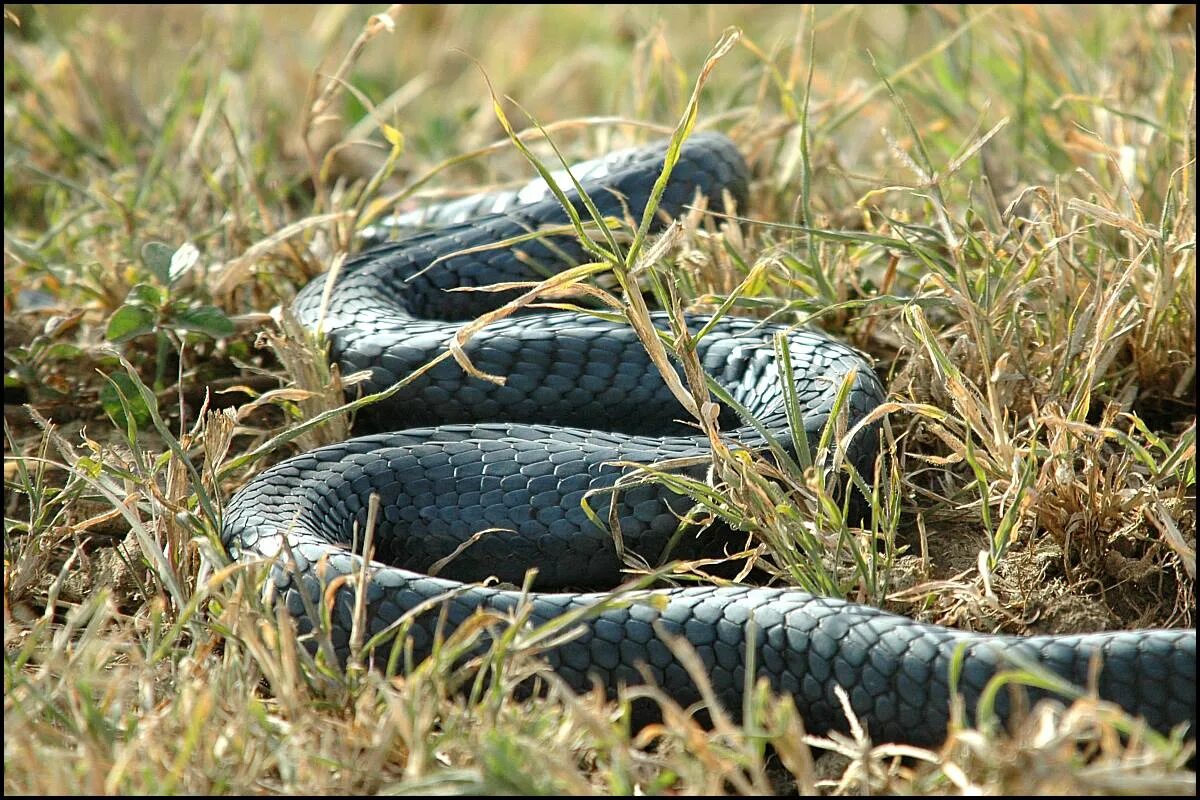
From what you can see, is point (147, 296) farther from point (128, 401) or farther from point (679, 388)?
point (679, 388)

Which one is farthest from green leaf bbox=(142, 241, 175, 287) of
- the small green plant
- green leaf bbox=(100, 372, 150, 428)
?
green leaf bbox=(100, 372, 150, 428)

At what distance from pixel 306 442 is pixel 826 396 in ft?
3.78

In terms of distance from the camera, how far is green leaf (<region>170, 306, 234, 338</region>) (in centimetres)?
326

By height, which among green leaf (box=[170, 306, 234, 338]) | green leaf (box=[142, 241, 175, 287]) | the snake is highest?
green leaf (box=[142, 241, 175, 287])

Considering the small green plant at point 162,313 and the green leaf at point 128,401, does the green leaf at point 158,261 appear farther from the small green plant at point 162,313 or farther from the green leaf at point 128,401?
the green leaf at point 128,401

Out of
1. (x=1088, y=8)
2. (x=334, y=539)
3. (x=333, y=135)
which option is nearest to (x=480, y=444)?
(x=334, y=539)

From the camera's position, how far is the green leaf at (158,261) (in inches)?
130

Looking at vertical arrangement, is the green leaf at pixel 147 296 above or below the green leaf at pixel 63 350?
above

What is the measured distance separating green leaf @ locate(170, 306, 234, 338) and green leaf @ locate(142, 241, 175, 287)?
0.09m

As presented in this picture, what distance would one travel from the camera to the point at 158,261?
330cm

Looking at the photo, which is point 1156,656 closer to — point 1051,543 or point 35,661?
point 1051,543

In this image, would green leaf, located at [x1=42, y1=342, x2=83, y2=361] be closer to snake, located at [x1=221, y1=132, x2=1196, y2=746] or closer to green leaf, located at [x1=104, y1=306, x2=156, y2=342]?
green leaf, located at [x1=104, y1=306, x2=156, y2=342]

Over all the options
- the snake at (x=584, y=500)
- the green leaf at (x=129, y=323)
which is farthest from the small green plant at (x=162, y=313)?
the snake at (x=584, y=500)

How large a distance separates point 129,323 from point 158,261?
16cm
